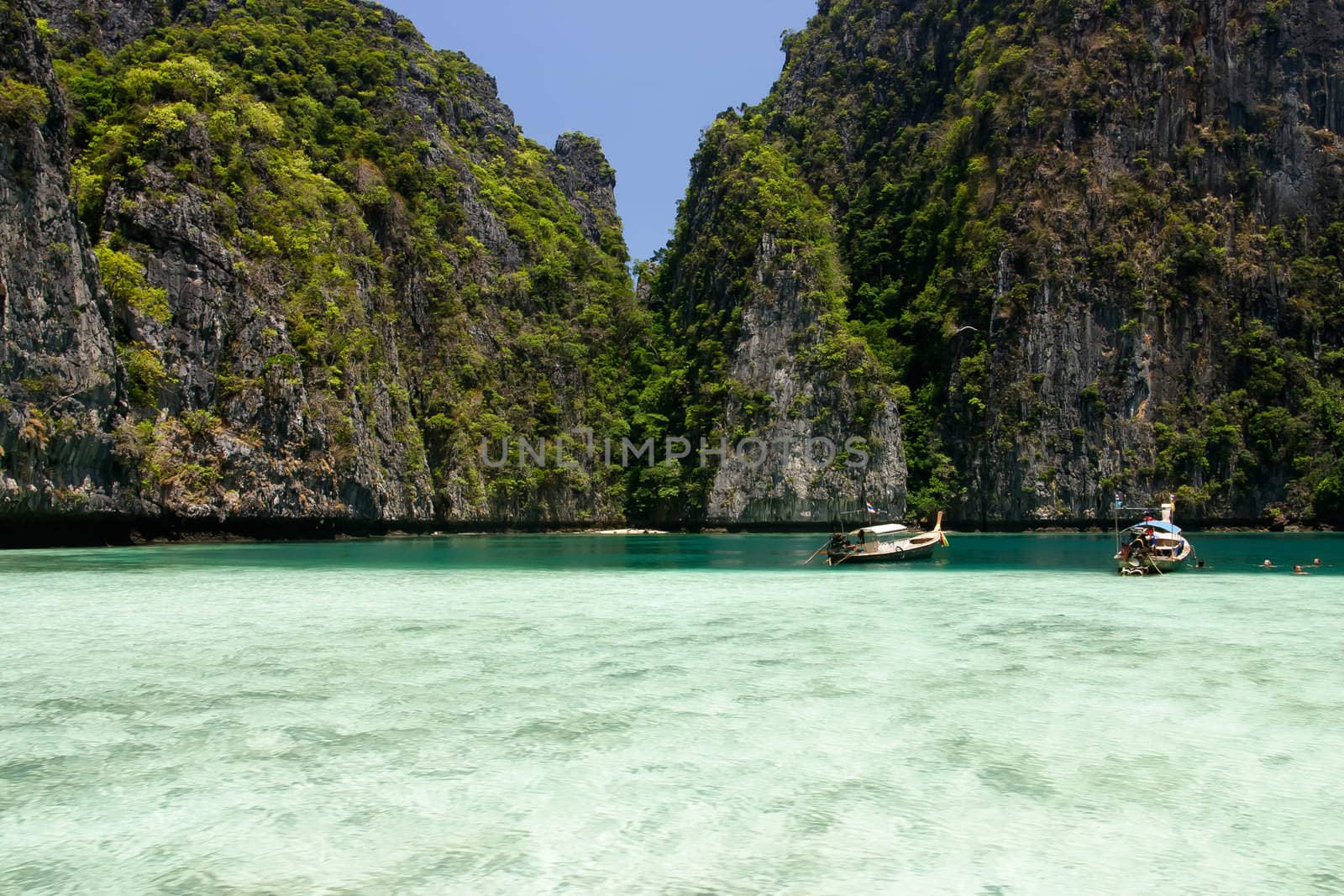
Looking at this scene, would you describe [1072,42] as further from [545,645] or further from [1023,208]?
[545,645]

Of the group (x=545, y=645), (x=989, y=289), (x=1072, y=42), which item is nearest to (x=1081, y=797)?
(x=545, y=645)

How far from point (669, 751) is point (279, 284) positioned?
46.0 meters

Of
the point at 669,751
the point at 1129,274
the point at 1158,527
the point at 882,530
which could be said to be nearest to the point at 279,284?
the point at 882,530

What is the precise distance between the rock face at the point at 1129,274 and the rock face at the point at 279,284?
59.9 ft

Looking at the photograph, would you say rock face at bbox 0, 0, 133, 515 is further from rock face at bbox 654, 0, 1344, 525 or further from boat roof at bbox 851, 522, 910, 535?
rock face at bbox 654, 0, 1344, 525

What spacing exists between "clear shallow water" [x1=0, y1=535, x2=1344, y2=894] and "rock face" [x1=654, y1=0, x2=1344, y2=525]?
1902 inches

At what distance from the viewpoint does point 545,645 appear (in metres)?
12.1

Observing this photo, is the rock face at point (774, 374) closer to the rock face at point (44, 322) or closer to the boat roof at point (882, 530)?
the boat roof at point (882, 530)

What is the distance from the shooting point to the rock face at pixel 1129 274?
194ft

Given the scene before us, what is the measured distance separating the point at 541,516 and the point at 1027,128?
146ft

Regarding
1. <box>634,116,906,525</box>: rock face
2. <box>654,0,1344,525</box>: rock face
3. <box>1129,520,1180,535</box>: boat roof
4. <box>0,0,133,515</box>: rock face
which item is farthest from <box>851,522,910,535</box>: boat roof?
<box>654,0,1344,525</box>: rock face

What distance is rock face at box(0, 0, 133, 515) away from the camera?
98.3 ft

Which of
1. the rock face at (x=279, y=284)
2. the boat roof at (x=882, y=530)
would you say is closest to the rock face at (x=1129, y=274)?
the rock face at (x=279, y=284)

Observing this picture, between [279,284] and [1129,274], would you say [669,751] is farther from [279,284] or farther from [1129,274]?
[1129,274]
